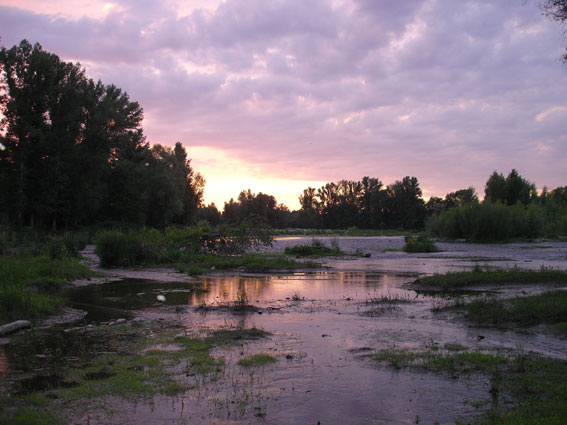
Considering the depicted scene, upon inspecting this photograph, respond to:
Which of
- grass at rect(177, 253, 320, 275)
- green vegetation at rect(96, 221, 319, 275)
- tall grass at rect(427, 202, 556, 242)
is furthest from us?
tall grass at rect(427, 202, 556, 242)

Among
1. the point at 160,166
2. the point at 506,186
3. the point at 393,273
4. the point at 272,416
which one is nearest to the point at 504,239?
the point at 506,186

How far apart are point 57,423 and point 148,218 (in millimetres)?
73240

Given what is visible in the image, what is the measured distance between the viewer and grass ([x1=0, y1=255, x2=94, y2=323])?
36.3ft

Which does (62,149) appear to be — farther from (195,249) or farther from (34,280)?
(34,280)

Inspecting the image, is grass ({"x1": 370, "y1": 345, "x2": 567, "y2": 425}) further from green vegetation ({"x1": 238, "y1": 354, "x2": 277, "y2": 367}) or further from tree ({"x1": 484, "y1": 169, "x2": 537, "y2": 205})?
tree ({"x1": 484, "y1": 169, "x2": 537, "y2": 205})

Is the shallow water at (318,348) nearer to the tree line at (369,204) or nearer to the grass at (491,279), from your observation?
the grass at (491,279)

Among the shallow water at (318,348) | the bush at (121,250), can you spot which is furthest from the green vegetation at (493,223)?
the bush at (121,250)

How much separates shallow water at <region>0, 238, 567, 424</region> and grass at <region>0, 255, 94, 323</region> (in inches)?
40.8

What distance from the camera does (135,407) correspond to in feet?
18.8

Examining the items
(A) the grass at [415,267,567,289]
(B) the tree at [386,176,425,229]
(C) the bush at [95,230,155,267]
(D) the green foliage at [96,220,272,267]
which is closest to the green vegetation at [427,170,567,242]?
(D) the green foliage at [96,220,272,267]

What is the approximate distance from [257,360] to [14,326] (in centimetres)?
596

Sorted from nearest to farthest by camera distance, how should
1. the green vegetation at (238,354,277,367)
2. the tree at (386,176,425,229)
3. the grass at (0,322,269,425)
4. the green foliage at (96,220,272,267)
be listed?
the grass at (0,322,269,425), the green vegetation at (238,354,277,367), the green foliage at (96,220,272,267), the tree at (386,176,425,229)

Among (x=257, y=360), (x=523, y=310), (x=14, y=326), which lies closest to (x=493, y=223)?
(x=523, y=310)

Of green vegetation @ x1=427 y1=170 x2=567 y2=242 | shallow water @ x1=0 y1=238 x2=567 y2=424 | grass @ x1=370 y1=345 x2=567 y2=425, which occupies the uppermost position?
green vegetation @ x1=427 y1=170 x2=567 y2=242
